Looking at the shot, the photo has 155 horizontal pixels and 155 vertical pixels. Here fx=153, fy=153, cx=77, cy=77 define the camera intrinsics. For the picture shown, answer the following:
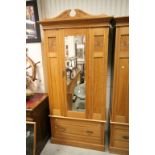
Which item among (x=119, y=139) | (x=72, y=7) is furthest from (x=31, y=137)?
(x=72, y=7)

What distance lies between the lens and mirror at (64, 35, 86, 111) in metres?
1.99

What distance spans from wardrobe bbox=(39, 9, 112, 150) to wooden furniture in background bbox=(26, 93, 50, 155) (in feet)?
0.47

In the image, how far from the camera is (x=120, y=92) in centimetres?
199

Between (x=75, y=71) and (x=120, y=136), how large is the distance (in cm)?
111

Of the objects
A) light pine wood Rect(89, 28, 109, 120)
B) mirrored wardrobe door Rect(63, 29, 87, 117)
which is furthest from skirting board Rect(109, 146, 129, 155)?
mirrored wardrobe door Rect(63, 29, 87, 117)
